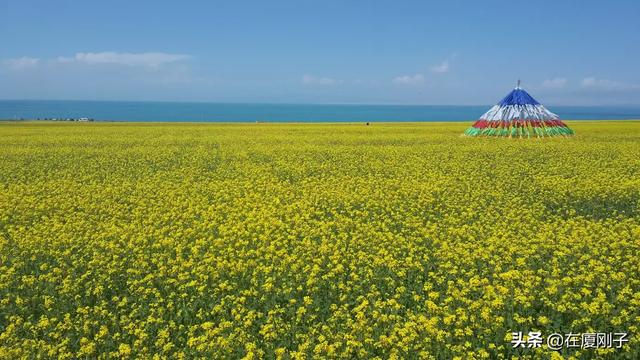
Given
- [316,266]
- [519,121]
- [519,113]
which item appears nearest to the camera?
[316,266]

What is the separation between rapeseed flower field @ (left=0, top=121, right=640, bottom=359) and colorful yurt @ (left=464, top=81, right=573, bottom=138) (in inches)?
1175

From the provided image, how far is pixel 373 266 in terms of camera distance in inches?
459

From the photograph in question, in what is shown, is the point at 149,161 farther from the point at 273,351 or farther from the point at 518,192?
the point at 273,351

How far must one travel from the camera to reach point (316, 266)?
1109 cm

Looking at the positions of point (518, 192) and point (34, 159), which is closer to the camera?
point (518, 192)

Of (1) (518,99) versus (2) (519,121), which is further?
(1) (518,99)

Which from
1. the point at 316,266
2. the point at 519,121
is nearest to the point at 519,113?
the point at 519,121

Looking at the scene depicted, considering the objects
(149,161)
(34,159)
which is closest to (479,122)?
(149,161)

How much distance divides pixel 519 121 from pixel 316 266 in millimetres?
46701

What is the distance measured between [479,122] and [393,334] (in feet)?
164

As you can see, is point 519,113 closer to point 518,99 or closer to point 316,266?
point 518,99

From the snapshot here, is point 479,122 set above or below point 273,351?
above

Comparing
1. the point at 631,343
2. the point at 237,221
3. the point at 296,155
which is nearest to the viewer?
the point at 631,343

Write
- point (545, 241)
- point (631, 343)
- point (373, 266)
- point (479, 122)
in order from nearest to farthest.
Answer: point (631, 343) < point (373, 266) < point (545, 241) < point (479, 122)
